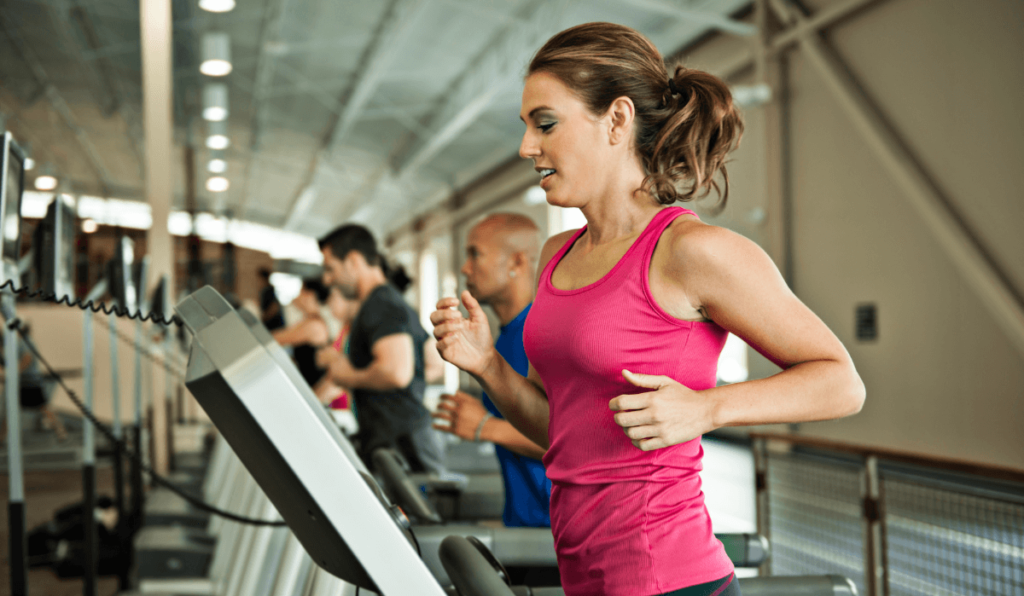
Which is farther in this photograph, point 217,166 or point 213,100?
point 217,166

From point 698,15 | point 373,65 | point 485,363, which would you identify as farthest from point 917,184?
point 373,65

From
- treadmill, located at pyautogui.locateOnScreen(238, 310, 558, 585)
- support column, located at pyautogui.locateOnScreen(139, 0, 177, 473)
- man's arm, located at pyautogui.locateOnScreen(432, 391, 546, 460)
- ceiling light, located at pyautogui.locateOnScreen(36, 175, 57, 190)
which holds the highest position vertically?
support column, located at pyautogui.locateOnScreen(139, 0, 177, 473)

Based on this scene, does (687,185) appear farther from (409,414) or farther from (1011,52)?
(1011,52)

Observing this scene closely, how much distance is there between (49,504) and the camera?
510 cm

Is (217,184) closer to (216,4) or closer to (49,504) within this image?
(216,4)

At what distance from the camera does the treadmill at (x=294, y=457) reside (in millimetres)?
569

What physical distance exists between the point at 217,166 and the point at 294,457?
11.6 meters

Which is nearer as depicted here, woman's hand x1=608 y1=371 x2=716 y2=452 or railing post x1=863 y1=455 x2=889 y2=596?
woman's hand x1=608 y1=371 x2=716 y2=452

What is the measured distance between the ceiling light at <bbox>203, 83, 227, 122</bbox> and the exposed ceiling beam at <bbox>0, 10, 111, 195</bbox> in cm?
252

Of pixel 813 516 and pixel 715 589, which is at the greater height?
pixel 715 589

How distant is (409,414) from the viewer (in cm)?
261

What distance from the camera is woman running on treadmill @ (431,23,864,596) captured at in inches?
34.3

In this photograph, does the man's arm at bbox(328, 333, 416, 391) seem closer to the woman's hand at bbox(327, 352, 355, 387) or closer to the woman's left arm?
the woman's hand at bbox(327, 352, 355, 387)

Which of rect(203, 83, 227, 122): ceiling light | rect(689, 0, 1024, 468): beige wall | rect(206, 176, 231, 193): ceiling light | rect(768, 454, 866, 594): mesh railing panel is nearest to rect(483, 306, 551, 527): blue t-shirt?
rect(768, 454, 866, 594): mesh railing panel
